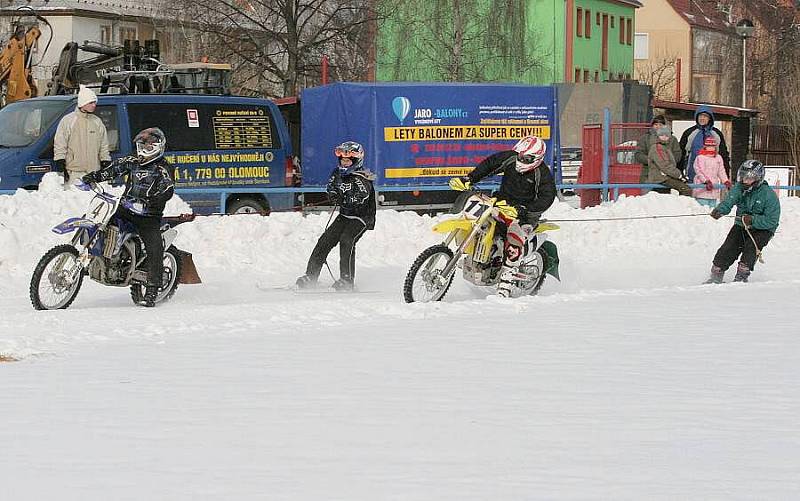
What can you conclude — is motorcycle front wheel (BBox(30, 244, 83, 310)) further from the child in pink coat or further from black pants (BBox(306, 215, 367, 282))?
the child in pink coat

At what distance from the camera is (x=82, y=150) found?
16.9 m

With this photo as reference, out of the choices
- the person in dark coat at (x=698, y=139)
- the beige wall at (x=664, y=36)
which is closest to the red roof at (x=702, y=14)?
the beige wall at (x=664, y=36)

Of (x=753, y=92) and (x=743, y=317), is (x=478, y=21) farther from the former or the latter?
(x=743, y=317)

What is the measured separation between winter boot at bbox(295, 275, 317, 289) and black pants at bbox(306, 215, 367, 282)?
36mm

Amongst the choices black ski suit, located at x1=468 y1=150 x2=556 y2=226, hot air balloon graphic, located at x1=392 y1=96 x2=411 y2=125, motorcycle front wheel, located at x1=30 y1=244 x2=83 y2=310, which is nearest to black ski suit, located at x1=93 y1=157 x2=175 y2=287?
motorcycle front wheel, located at x1=30 y1=244 x2=83 y2=310

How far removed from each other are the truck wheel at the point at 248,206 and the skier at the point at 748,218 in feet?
19.0

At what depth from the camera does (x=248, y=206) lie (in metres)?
19.0

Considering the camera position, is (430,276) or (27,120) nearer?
(430,276)

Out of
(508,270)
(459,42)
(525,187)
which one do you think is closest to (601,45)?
(459,42)

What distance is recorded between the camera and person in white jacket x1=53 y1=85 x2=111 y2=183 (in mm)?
16797

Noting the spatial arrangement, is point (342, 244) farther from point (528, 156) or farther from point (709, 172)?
point (709, 172)

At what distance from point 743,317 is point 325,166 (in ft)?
42.3

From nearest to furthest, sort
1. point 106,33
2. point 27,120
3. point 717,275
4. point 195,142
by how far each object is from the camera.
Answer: point 717,275, point 27,120, point 195,142, point 106,33

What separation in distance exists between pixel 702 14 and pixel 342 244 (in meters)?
83.5
